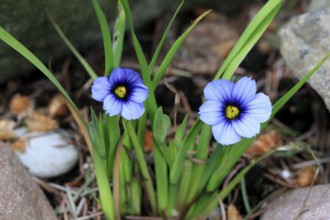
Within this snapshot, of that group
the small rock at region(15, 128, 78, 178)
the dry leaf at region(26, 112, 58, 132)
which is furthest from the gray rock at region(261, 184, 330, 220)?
the dry leaf at region(26, 112, 58, 132)

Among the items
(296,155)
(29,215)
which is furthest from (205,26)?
(29,215)

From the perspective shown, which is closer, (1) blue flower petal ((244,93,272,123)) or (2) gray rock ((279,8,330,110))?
(1) blue flower petal ((244,93,272,123))

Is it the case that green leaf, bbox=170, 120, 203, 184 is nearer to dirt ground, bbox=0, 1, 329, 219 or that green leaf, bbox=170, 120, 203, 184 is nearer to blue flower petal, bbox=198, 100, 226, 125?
blue flower petal, bbox=198, 100, 226, 125

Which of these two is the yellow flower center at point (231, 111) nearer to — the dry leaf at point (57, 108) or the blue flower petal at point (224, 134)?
the blue flower petal at point (224, 134)

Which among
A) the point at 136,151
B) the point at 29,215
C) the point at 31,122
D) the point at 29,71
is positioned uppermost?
the point at 29,71

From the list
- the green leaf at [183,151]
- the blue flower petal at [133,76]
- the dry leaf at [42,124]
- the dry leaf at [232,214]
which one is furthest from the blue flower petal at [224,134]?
the dry leaf at [42,124]

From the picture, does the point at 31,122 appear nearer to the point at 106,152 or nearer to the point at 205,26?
the point at 106,152
